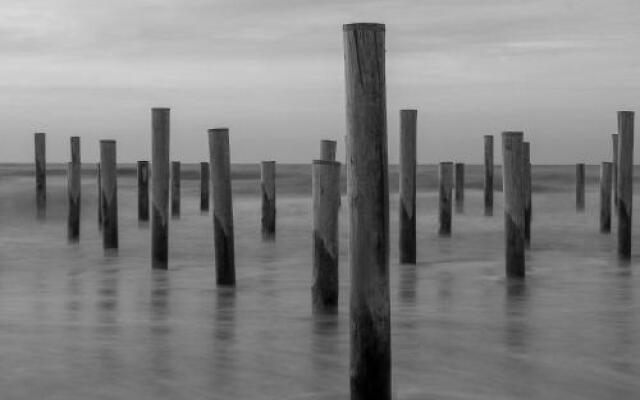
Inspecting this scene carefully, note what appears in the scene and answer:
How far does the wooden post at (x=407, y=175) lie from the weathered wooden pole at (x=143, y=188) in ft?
29.9

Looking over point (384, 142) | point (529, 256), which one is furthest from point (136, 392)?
point (529, 256)

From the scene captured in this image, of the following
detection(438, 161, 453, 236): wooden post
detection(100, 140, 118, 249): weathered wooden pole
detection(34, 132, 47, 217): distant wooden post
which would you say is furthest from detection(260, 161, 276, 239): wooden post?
detection(34, 132, 47, 217): distant wooden post

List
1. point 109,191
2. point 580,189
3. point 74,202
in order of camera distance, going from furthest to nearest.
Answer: point 580,189, point 74,202, point 109,191

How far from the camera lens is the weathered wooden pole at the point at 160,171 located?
11883mm

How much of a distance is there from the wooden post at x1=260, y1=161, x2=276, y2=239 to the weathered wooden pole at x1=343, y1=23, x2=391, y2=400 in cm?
1203

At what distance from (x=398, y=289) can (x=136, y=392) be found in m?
5.04

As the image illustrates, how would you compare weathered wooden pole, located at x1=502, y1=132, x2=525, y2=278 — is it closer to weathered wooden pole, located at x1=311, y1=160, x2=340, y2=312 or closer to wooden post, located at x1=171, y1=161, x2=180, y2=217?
Answer: weathered wooden pole, located at x1=311, y1=160, x2=340, y2=312

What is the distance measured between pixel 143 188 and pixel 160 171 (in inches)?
384

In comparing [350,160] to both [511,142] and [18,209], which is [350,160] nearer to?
[511,142]

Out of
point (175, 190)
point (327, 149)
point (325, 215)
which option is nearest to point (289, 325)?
point (325, 215)

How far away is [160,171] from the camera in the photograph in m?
12.0

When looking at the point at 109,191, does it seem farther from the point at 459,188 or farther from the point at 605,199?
the point at 459,188

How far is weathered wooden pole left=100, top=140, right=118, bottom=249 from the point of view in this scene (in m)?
14.7

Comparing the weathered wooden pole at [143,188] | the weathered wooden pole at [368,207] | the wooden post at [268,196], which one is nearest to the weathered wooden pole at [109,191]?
the wooden post at [268,196]
